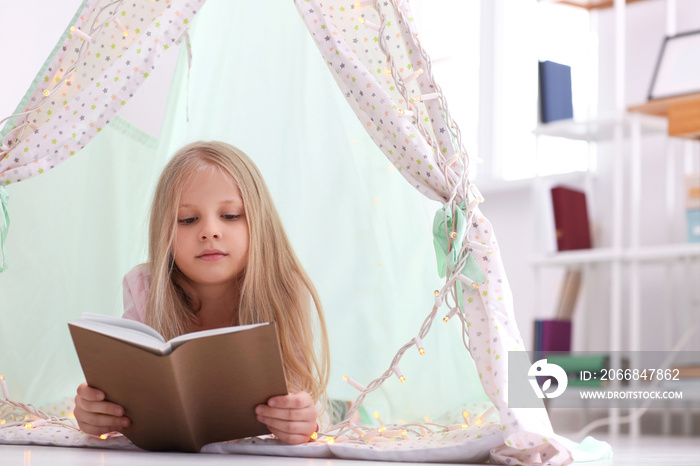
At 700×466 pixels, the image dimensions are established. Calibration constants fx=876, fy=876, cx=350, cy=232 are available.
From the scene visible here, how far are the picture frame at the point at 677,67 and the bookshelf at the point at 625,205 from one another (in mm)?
55

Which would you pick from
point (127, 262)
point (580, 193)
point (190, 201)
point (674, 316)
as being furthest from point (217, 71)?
point (674, 316)

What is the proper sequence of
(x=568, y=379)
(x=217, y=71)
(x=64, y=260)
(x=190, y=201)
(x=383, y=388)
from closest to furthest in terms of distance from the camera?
(x=190, y=201) < (x=383, y=388) < (x=64, y=260) < (x=217, y=71) < (x=568, y=379)

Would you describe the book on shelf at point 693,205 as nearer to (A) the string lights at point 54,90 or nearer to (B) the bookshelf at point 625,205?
(B) the bookshelf at point 625,205

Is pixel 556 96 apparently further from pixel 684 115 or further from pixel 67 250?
pixel 67 250

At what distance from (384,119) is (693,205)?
1653mm

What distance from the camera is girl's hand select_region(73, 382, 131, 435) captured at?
117 cm

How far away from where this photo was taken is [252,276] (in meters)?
1.46

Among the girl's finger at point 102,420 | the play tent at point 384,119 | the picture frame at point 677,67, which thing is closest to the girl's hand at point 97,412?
the girl's finger at point 102,420

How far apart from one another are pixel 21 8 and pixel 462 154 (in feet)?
4.62

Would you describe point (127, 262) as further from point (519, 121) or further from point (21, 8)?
point (519, 121)

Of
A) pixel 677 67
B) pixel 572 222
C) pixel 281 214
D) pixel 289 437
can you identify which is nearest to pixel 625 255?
pixel 572 222

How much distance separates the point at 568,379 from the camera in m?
2.86

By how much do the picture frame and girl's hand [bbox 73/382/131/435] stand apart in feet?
6.74

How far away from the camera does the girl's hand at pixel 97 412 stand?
1172mm
